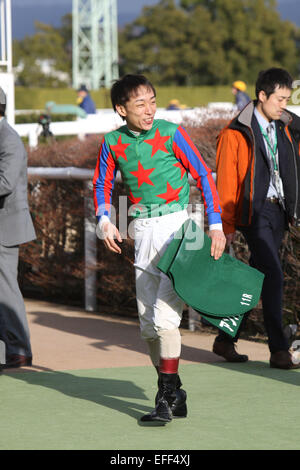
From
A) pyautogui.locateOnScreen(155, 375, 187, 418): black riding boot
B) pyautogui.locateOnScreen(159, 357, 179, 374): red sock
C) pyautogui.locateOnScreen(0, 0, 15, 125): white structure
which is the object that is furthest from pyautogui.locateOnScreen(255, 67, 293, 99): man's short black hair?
pyautogui.locateOnScreen(0, 0, 15, 125): white structure

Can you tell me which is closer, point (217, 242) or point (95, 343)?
point (217, 242)

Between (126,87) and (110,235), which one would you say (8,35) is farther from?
(110,235)

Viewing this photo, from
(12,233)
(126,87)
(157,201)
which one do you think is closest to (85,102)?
(12,233)

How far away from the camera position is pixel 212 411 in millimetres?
4961

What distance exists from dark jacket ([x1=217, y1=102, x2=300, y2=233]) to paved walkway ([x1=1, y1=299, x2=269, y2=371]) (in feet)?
3.36

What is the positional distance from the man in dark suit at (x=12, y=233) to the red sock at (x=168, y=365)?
1698mm

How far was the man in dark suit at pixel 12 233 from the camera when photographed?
6.05 meters

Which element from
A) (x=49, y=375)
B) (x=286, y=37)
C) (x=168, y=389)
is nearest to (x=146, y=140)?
(x=168, y=389)

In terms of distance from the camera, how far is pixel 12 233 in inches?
242

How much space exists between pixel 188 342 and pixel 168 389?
7.11 ft

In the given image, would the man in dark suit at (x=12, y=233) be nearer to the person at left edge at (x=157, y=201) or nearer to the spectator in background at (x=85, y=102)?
the person at left edge at (x=157, y=201)

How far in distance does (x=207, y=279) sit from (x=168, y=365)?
1.49 ft

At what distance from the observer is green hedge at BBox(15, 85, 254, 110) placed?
55844 mm

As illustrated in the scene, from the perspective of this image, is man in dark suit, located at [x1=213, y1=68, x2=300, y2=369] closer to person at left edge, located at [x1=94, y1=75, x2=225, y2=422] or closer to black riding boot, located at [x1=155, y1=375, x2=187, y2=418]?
person at left edge, located at [x1=94, y1=75, x2=225, y2=422]
